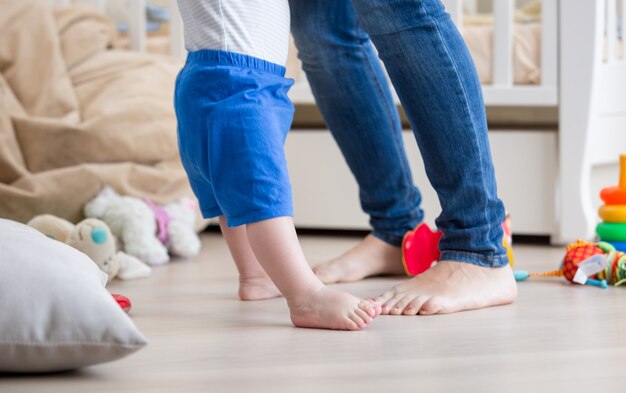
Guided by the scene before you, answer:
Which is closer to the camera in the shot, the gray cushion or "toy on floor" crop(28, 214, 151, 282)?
the gray cushion

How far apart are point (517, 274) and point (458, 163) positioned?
1.15 feet

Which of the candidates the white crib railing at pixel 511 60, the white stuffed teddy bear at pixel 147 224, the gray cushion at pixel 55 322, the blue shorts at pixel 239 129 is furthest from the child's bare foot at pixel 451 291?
the white crib railing at pixel 511 60

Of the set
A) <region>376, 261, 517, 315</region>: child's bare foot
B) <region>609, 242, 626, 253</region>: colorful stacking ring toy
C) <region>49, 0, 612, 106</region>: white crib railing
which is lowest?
<region>609, 242, 626, 253</region>: colorful stacking ring toy

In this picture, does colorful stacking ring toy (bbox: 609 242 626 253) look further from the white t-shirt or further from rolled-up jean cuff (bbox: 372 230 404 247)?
the white t-shirt

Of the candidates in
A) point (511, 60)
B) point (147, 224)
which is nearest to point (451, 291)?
point (147, 224)

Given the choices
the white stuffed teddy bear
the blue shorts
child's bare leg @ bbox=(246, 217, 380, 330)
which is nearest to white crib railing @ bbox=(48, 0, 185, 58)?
the white stuffed teddy bear

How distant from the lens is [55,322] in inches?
31.8

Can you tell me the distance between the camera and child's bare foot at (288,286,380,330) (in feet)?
3.37

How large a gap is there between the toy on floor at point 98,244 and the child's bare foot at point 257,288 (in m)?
0.26

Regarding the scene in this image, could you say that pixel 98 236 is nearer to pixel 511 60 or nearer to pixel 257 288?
pixel 257 288

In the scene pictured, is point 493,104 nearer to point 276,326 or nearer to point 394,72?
point 394,72

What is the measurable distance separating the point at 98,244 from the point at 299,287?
0.48 m

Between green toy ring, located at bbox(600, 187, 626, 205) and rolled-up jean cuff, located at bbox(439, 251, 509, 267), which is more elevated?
rolled-up jean cuff, located at bbox(439, 251, 509, 267)

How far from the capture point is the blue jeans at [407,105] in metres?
1.10
